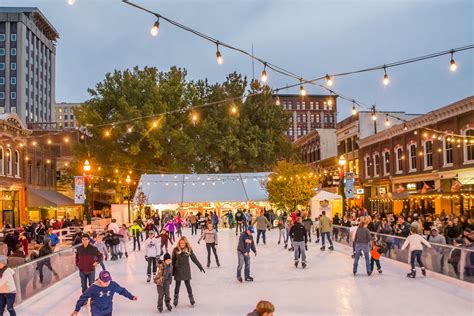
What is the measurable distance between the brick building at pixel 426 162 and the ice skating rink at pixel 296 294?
40.1 feet

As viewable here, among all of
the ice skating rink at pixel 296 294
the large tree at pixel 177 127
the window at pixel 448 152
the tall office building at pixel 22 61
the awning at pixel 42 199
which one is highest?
the tall office building at pixel 22 61

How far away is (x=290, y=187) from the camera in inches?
1665

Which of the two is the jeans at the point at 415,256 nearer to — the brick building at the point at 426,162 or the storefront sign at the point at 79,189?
the brick building at the point at 426,162

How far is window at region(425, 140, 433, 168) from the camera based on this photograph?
34062 millimetres

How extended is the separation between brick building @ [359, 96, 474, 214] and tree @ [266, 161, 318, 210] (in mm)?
5144

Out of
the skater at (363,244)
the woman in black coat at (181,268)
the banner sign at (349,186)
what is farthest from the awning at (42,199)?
the woman in black coat at (181,268)

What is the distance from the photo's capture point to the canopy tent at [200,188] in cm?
4264

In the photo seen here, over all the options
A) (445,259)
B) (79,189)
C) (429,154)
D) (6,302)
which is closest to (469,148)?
(429,154)

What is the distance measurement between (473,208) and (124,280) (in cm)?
1933

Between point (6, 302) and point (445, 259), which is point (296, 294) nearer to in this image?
point (445, 259)

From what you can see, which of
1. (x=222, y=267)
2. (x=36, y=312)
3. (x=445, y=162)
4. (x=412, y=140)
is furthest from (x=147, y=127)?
(x=36, y=312)

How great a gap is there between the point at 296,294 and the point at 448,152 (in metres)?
21.7

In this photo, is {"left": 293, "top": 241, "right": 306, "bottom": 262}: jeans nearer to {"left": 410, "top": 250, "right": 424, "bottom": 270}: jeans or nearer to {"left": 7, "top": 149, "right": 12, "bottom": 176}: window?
{"left": 410, "top": 250, "right": 424, "bottom": 270}: jeans

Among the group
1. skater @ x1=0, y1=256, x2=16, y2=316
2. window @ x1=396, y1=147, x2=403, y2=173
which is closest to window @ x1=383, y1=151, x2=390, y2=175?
window @ x1=396, y1=147, x2=403, y2=173
